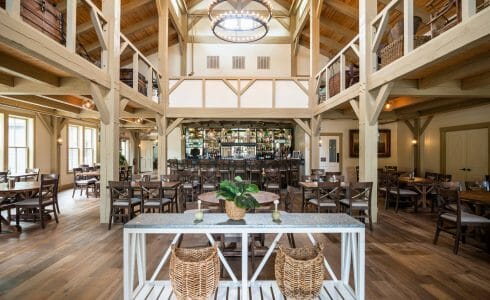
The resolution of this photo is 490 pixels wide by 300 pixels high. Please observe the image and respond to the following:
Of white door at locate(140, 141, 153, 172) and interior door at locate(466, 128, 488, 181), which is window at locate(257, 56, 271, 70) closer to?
interior door at locate(466, 128, 488, 181)

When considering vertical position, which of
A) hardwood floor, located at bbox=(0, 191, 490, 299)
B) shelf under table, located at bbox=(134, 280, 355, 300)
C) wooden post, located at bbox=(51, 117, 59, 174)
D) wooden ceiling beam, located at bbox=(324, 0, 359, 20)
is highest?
wooden ceiling beam, located at bbox=(324, 0, 359, 20)

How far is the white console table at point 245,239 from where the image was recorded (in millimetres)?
2324

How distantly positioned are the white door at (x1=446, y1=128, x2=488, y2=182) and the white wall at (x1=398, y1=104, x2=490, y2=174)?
1.12 ft

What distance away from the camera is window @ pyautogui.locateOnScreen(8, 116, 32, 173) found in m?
8.19

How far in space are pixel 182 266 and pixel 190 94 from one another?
23.8ft

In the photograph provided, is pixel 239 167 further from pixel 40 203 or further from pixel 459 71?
pixel 459 71

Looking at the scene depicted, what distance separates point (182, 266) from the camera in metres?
2.14

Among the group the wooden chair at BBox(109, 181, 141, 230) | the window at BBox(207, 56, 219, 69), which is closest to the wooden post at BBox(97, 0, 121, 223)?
the wooden chair at BBox(109, 181, 141, 230)

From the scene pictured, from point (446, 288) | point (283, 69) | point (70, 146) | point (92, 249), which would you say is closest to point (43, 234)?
point (92, 249)

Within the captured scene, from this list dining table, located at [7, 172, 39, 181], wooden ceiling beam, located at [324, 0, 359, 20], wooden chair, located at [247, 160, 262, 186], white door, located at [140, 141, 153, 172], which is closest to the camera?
dining table, located at [7, 172, 39, 181]

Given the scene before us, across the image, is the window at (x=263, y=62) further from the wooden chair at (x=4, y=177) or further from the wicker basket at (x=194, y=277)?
the wicker basket at (x=194, y=277)

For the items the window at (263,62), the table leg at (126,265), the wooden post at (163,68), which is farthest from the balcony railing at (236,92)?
the table leg at (126,265)

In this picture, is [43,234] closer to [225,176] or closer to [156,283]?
[156,283]

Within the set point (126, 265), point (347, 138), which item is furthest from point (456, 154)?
point (126, 265)
